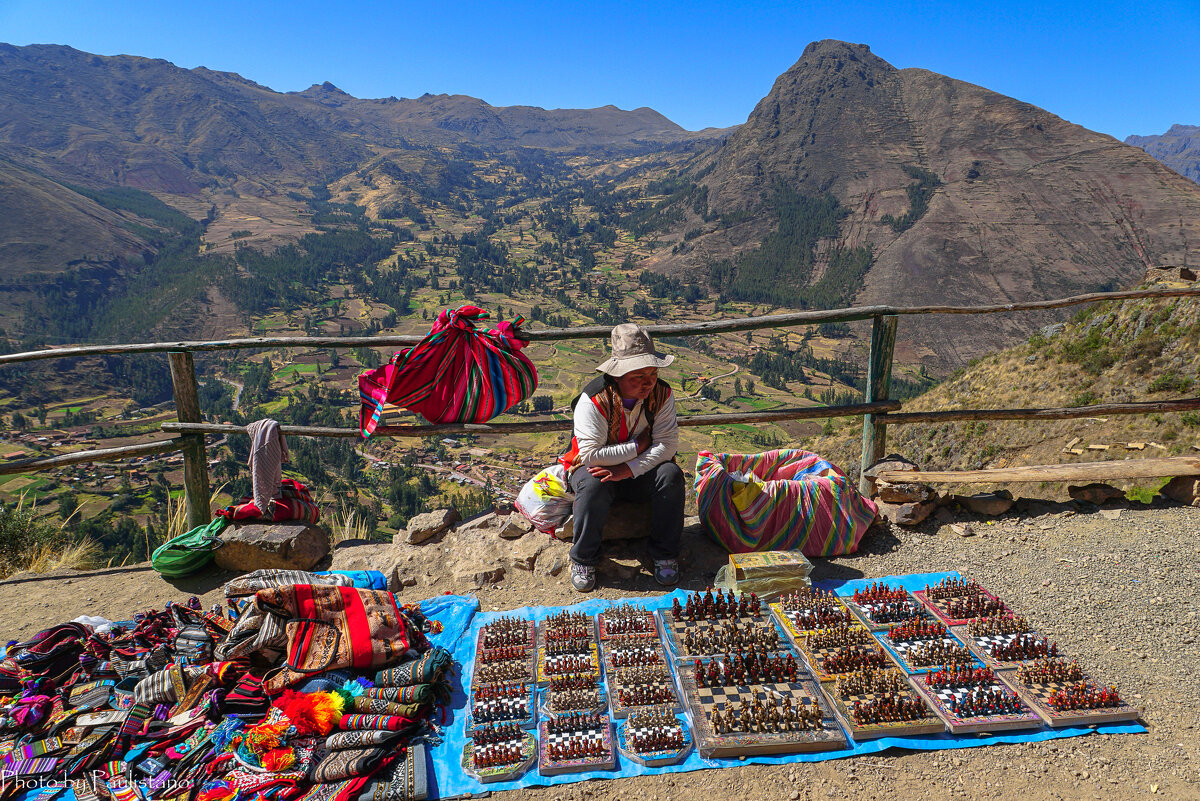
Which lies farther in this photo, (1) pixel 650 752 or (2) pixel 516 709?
(2) pixel 516 709

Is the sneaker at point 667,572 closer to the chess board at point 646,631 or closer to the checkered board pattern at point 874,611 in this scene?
the chess board at point 646,631

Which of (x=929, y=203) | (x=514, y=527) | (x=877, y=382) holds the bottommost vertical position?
(x=514, y=527)

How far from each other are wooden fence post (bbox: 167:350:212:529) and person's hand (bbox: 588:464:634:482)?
3192mm

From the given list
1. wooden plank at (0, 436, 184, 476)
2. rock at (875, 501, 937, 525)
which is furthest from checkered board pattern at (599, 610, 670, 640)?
wooden plank at (0, 436, 184, 476)

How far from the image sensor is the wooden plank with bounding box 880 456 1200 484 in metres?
4.55

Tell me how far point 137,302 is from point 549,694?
11035cm

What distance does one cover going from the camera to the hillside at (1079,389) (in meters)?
11.1

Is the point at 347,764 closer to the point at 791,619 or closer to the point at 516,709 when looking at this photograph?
the point at 516,709

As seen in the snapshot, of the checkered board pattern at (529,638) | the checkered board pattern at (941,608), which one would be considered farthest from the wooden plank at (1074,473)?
the checkered board pattern at (529,638)

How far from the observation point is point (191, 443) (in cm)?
489

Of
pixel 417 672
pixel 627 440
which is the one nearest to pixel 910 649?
pixel 627 440

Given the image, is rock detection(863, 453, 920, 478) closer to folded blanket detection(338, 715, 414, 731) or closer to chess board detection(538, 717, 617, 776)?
chess board detection(538, 717, 617, 776)

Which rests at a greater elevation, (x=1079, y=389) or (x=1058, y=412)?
Answer: (x=1058, y=412)

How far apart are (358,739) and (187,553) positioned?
2646mm
